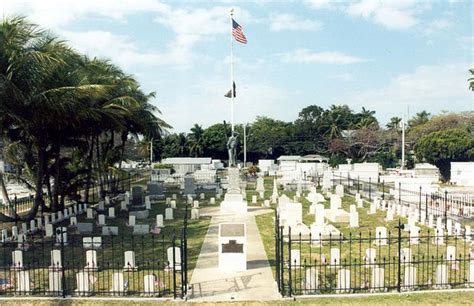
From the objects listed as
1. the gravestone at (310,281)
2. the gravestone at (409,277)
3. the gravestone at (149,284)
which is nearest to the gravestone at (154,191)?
the gravestone at (149,284)

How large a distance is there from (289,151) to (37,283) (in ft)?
241

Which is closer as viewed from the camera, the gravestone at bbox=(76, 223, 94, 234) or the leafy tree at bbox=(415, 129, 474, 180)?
the gravestone at bbox=(76, 223, 94, 234)

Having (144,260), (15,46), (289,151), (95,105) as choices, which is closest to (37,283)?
(144,260)

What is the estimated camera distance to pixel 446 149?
140ft

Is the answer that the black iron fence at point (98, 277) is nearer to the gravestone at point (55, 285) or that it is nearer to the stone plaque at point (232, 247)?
the gravestone at point (55, 285)

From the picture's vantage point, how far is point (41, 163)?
19.3 m

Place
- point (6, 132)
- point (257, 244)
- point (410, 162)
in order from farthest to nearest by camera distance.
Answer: point (410, 162)
point (6, 132)
point (257, 244)

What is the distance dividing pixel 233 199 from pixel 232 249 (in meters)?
11.5

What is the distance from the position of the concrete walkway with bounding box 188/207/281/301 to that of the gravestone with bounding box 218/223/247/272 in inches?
8.8

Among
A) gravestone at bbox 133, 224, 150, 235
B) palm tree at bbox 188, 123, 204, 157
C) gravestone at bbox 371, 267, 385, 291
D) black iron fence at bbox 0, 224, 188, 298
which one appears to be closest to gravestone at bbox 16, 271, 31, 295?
black iron fence at bbox 0, 224, 188, 298

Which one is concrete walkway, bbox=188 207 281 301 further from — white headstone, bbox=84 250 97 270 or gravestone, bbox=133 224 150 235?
gravestone, bbox=133 224 150 235

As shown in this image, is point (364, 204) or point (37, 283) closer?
point (37, 283)

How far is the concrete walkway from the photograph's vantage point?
969cm

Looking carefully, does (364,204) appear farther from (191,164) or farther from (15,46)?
(191,164)
